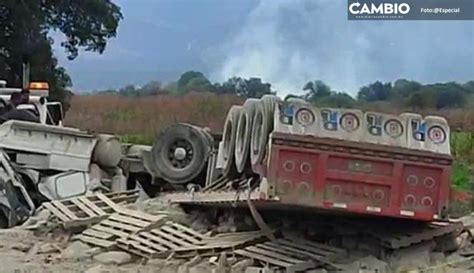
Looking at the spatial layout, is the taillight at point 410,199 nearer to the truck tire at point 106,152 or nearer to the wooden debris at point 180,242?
the wooden debris at point 180,242

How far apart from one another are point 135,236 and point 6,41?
14.6 m

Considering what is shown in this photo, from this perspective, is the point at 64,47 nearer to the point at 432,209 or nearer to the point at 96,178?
Result: the point at 96,178

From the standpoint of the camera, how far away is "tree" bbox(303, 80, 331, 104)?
12.8 meters

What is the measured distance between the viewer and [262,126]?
356 inches

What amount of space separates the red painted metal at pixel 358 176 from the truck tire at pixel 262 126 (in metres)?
0.44

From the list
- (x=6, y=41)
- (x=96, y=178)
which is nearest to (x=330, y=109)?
(x=96, y=178)

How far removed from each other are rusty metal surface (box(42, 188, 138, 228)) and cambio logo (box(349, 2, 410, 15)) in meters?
3.33

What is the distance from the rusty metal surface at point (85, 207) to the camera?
11.1 metres

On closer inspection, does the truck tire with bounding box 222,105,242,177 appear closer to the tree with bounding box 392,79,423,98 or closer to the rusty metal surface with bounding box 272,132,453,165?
the rusty metal surface with bounding box 272,132,453,165

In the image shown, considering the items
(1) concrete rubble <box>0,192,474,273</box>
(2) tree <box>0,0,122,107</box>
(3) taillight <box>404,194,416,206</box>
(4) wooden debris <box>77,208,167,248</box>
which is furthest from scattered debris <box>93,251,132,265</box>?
(2) tree <box>0,0,122,107</box>

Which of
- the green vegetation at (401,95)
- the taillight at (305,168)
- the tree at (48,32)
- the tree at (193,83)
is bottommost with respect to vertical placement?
the taillight at (305,168)

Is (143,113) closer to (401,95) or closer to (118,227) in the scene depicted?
(401,95)

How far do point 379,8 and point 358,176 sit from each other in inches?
68.6

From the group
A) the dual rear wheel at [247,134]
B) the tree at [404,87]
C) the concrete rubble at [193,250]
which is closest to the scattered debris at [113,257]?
the concrete rubble at [193,250]
